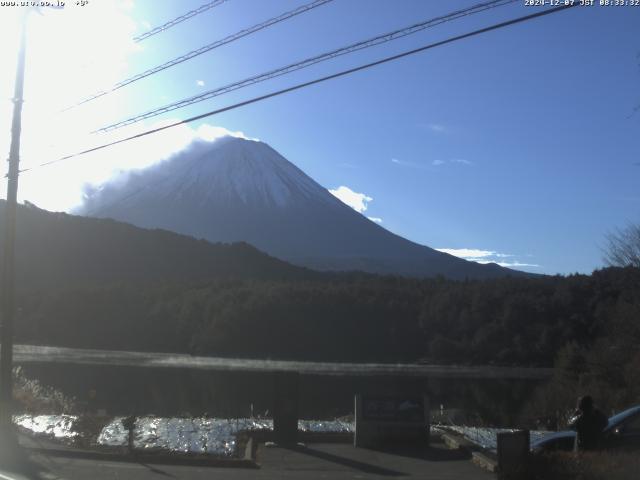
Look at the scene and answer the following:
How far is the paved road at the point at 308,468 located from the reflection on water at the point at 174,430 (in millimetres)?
1128

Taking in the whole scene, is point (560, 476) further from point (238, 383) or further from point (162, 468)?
point (238, 383)

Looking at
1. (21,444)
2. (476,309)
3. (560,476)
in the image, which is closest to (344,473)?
(560,476)

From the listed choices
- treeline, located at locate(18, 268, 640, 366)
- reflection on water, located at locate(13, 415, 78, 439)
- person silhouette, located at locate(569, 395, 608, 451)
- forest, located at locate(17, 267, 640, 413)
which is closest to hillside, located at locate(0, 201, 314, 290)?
forest, located at locate(17, 267, 640, 413)

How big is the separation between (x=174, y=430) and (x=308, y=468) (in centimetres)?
434

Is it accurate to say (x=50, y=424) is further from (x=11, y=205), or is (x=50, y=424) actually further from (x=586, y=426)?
(x=586, y=426)

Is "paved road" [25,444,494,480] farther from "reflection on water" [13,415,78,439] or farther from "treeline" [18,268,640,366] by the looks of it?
"treeline" [18,268,640,366]

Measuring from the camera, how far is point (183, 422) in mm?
17906

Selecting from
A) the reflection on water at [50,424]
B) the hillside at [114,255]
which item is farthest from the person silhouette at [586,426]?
the hillside at [114,255]

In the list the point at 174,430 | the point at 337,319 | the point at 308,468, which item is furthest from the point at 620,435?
the point at 337,319

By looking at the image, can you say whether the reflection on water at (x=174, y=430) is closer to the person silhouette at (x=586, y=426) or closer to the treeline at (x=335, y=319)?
the person silhouette at (x=586, y=426)

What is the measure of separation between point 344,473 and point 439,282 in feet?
224

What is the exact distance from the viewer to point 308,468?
43.6 ft

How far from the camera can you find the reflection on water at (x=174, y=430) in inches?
586

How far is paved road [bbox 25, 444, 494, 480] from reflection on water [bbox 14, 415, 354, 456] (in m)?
1.13
